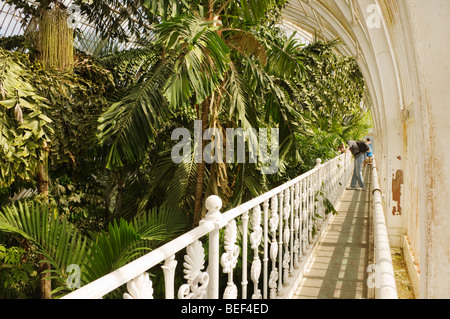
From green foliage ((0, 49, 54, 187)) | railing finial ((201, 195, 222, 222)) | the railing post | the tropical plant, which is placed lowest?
the tropical plant

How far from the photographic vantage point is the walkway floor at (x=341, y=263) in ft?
11.6

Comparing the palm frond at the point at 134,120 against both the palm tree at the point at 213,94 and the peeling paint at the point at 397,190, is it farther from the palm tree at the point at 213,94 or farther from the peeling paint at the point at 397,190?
the peeling paint at the point at 397,190

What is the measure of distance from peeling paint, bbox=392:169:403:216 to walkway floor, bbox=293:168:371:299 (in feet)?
1.96

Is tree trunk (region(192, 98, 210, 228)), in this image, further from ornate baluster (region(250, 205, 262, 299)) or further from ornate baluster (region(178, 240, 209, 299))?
ornate baluster (region(178, 240, 209, 299))

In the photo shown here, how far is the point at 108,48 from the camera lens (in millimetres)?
8234

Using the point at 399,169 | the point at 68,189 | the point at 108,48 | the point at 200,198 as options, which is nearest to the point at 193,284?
the point at 200,198

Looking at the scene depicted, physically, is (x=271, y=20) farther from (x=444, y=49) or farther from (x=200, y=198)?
(x=444, y=49)

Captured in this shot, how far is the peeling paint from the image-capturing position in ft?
15.3

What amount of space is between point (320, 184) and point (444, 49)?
3.87 m

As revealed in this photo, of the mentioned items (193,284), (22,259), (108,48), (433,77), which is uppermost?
(108,48)

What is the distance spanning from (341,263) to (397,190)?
4.14 ft

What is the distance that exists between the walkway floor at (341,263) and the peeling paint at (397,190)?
597mm

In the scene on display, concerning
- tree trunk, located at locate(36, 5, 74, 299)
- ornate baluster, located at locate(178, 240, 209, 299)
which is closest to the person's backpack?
tree trunk, located at locate(36, 5, 74, 299)
